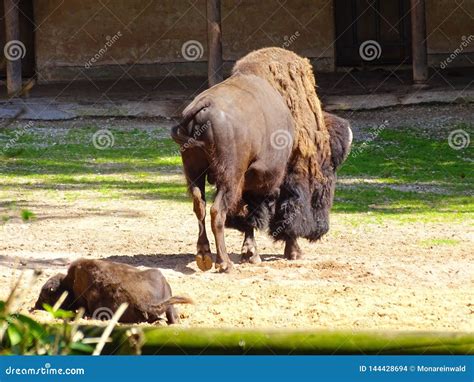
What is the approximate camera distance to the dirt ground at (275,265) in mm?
8383

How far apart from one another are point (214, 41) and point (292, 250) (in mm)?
9914

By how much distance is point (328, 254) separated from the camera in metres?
11.7

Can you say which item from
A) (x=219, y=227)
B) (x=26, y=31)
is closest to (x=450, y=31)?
(x=26, y=31)

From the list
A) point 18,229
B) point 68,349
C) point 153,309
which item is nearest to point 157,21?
point 18,229

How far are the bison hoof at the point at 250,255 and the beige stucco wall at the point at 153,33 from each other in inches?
484

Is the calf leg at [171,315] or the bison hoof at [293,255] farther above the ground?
the calf leg at [171,315]

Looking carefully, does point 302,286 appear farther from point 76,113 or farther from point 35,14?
point 35,14

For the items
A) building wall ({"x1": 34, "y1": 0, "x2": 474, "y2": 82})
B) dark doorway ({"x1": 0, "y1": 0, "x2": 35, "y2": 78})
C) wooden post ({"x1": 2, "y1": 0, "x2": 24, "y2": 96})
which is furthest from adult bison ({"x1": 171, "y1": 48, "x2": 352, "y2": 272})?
dark doorway ({"x1": 0, "y1": 0, "x2": 35, "y2": 78})

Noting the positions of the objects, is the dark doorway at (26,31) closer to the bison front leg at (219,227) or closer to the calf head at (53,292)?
the bison front leg at (219,227)

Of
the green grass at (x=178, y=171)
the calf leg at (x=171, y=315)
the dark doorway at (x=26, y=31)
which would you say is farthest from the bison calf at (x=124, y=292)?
the dark doorway at (x=26, y=31)

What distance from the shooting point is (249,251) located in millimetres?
11117

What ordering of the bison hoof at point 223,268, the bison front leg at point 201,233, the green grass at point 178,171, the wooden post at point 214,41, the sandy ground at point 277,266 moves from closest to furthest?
1. the sandy ground at point 277,266
2. the bison front leg at point 201,233
3. the bison hoof at point 223,268
4. the green grass at point 178,171
5. the wooden post at point 214,41

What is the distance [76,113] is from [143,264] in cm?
1039

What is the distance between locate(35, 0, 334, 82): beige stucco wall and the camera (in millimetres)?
23031
